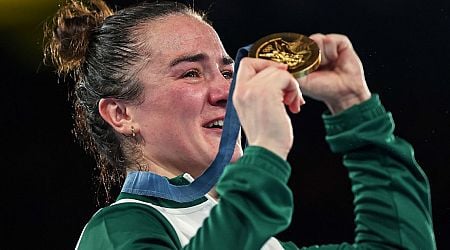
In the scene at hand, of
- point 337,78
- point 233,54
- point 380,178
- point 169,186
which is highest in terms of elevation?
point 337,78

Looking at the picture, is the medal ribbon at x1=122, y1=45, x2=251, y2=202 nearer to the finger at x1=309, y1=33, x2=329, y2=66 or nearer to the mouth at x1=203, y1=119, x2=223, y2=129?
the mouth at x1=203, y1=119, x2=223, y2=129

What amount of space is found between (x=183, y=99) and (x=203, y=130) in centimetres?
7

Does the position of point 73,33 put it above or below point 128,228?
above

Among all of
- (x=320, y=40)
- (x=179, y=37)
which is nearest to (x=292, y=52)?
(x=320, y=40)

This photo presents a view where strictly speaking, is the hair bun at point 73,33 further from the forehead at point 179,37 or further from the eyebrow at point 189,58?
the eyebrow at point 189,58

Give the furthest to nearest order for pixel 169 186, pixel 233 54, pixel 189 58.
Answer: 1. pixel 233 54
2. pixel 189 58
3. pixel 169 186

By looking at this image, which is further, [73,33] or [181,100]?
[73,33]

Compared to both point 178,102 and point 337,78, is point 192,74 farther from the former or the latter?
point 337,78

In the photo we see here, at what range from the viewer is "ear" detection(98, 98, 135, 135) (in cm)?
187

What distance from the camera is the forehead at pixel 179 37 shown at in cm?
182

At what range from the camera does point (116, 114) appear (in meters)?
1.90

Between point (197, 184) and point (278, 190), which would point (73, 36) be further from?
point (278, 190)

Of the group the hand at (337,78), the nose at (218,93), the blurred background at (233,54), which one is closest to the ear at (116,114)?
the nose at (218,93)

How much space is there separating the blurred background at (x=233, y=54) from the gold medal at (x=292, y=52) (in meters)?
2.12
